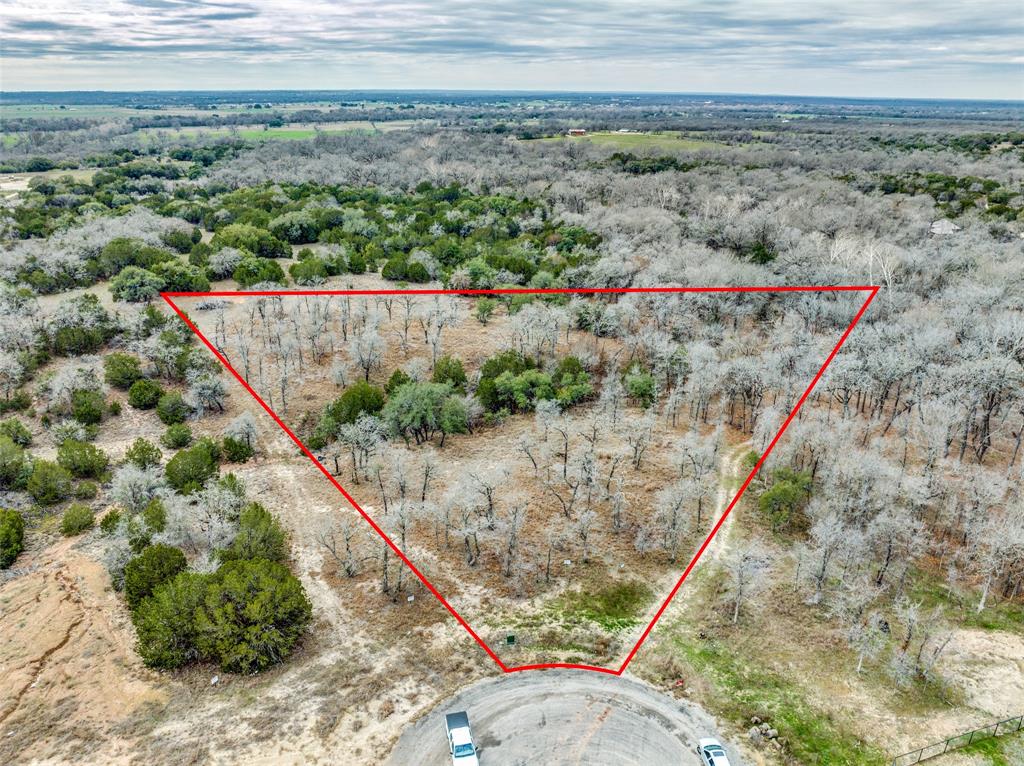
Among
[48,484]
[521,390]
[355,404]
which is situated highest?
[521,390]

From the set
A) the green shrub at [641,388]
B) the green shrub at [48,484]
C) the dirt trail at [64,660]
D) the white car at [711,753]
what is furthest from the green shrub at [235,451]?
the white car at [711,753]

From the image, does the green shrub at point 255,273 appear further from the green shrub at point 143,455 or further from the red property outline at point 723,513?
the green shrub at point 143,455

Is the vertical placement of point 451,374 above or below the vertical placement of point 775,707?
above

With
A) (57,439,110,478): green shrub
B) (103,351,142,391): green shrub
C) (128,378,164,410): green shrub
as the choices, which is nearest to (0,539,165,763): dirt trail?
(57,439,110,478): green shrub

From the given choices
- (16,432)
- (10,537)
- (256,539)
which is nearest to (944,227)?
(256,539)

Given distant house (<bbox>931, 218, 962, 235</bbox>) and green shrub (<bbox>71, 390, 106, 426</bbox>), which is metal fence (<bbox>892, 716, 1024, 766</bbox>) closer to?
green shrub (<bbox>71, 390, 106, 426</bbox>)

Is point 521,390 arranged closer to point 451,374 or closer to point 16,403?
point 451,374
